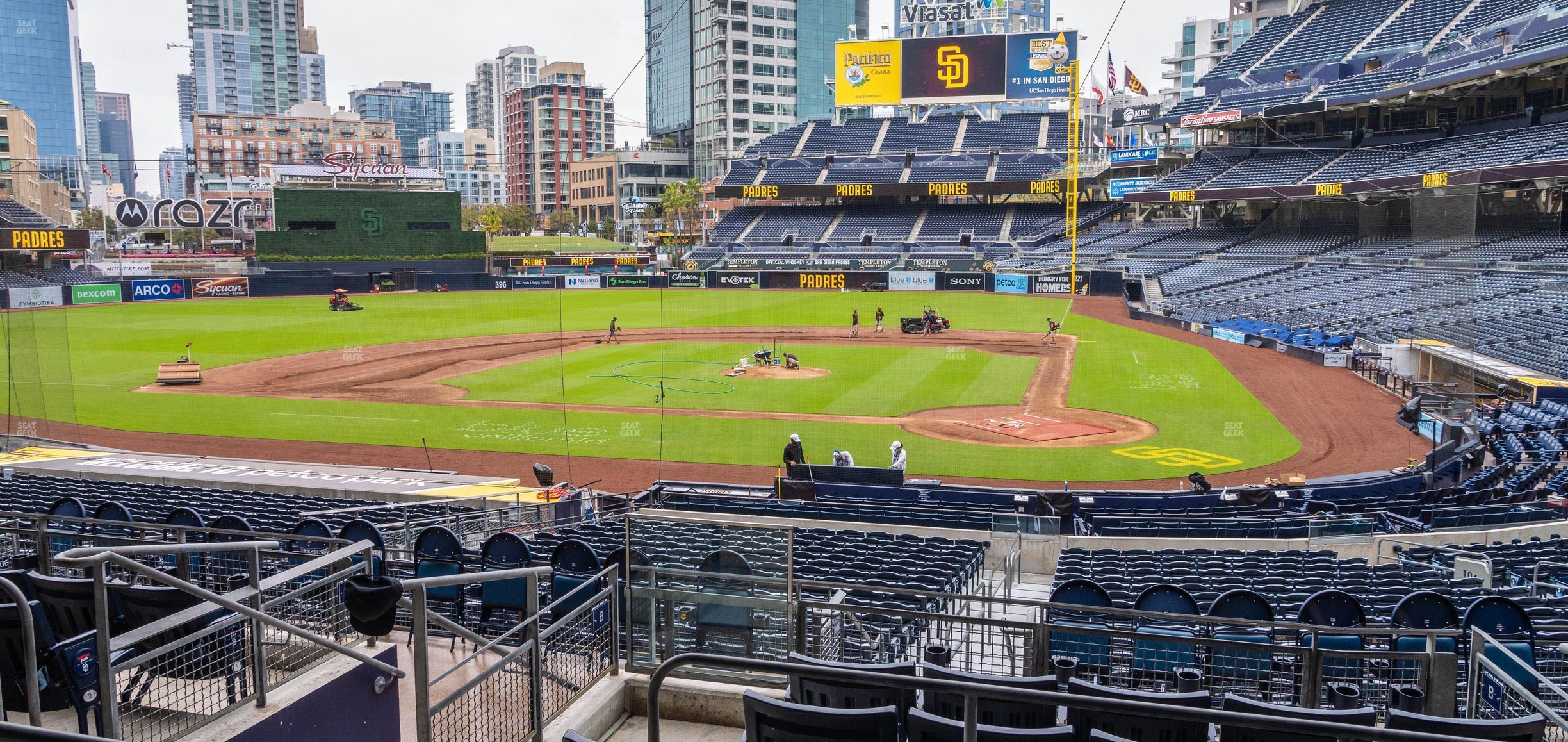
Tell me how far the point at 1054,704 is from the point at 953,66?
3799 inches

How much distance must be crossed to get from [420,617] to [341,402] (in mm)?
30309

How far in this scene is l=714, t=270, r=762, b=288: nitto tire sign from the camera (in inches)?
3474

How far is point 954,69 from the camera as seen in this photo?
9525cm

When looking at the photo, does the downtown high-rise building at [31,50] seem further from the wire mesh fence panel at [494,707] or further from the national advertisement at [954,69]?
the wire mesh fence panel at [494,707]

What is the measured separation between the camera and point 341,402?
33.9m

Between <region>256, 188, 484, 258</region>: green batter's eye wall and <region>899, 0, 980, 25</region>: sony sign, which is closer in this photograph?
<region>256, 188, 484, 258</region>: green batter's eye wall

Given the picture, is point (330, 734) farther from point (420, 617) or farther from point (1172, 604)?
point (1172, 604)

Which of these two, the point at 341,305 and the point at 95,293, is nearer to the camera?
the point at 341,305

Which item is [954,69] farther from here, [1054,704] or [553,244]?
[1054,704]

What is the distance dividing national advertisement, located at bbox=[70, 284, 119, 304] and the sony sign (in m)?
73.2

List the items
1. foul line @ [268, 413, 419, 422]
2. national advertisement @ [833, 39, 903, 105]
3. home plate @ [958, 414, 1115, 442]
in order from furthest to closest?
national advertisement @ [833, 39, 903, 105] < foul line @ [268, 413, 419, 422] < home plate @ [958, 414, 1115, 442]

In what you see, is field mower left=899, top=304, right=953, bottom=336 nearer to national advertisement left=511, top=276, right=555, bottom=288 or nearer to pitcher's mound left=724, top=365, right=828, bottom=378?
pitcher's mound left=724, top=365, right=828, bottom=378

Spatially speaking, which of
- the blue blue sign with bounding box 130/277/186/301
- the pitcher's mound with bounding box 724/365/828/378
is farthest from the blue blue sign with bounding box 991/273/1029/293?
the blue blue sign with bounding box 130/277/186/301

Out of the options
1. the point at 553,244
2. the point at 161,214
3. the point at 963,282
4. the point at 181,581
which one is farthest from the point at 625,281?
the point at 181,581
